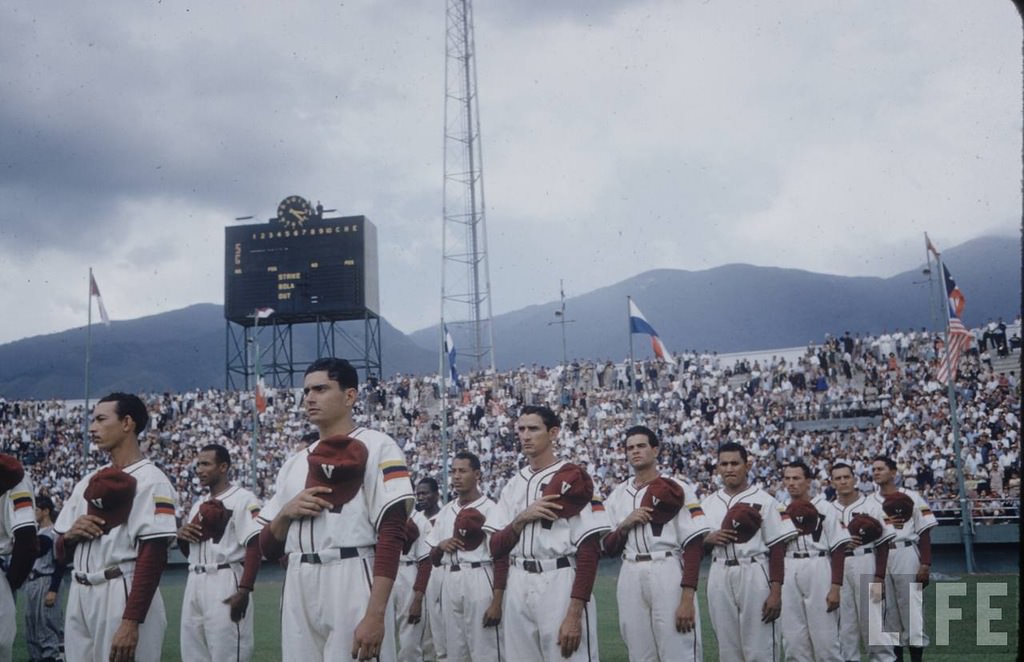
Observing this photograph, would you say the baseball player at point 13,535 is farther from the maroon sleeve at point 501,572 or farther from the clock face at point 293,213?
the clock face at point 293,213

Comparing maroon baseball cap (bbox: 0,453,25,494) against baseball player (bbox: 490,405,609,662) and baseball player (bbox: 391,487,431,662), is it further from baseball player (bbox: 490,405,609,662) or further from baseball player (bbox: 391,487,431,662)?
baseball player (bbox: 391,487,431,662)

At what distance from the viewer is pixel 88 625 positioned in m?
5.93

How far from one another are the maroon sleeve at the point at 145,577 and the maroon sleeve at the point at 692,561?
12.7 feet

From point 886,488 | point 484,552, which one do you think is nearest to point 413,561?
point 484,552

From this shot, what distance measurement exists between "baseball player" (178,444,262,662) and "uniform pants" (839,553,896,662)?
21.2ft

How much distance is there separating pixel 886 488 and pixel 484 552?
5.18 m

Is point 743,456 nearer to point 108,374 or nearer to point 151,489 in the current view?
point 151,489

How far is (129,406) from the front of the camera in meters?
6.23

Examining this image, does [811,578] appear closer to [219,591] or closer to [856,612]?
[856,612]

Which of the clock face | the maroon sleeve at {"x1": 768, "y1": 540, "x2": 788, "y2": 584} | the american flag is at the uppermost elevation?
the clock face

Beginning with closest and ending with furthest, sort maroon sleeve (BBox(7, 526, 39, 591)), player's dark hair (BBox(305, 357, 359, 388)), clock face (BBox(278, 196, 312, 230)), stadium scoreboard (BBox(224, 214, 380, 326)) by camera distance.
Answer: player's dark hair (BBox(305, 357, 359, 388)) → maroon sleeve (BBox(7, 526, 39, 591)) → stadium scoreboard (BBox(224, 214, 380, 326)) → clock face (BBox(278, 196, 312, 230))

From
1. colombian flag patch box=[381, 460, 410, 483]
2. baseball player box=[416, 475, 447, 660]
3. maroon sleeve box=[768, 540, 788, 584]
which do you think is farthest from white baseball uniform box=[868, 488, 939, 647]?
colombian flag patch box=[381, 460, 410, 483]

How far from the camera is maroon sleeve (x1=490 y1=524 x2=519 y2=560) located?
6.49 metres

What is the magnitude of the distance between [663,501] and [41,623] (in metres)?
9.04
